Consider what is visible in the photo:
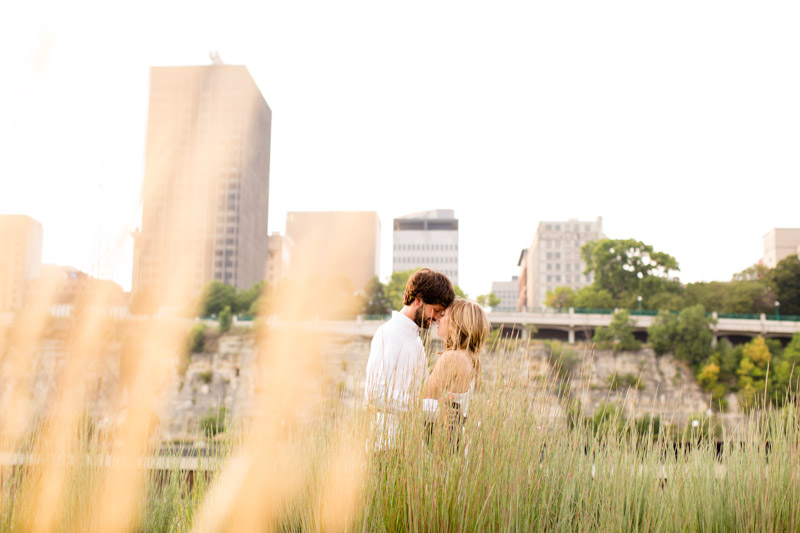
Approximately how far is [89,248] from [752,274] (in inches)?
2380

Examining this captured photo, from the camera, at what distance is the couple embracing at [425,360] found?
2.20 meters

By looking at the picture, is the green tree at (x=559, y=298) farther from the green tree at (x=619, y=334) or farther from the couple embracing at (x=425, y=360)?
the couple embracing at (x=425, y=360)

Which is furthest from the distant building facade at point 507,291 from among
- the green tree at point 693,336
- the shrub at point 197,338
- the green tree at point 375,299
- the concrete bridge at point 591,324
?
the shrub at point 197,338

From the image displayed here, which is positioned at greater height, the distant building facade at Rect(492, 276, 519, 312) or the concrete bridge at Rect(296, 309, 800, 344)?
the distant building facade at Rect(492, 276, 519, 312)

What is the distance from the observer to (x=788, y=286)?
159ft

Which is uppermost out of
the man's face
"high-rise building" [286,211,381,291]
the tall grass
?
"high-rise building" [286,211,381,291]

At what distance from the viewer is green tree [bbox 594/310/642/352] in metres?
42.8

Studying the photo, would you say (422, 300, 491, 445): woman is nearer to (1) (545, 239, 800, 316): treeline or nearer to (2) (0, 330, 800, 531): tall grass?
(2) (0, 330, 800, 531): tall grass

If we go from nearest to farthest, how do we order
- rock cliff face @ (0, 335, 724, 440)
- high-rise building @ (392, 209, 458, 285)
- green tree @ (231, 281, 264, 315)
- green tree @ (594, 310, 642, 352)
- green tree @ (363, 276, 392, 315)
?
1. rock cliff face @ (0, 335, 724, 440)
2. green tree @ (594, 310, 642, 352)
3. green tree @ (363, 276, 392, 315)
4. green tree @ (231, 281, 264, 315)
5. high-rise building @ (392, 209, 458, 285)

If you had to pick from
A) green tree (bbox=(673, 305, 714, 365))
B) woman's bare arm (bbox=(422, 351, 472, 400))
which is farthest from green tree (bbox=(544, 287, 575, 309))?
woman's bare arm (bbox=(422, 351, 472, 400))

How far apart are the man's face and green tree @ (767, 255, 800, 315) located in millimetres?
55176

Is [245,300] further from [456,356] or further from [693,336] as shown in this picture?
[456,356]

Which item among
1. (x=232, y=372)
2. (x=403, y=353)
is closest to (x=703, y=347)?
(x=232, y=372)

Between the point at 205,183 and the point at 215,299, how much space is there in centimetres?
1777
